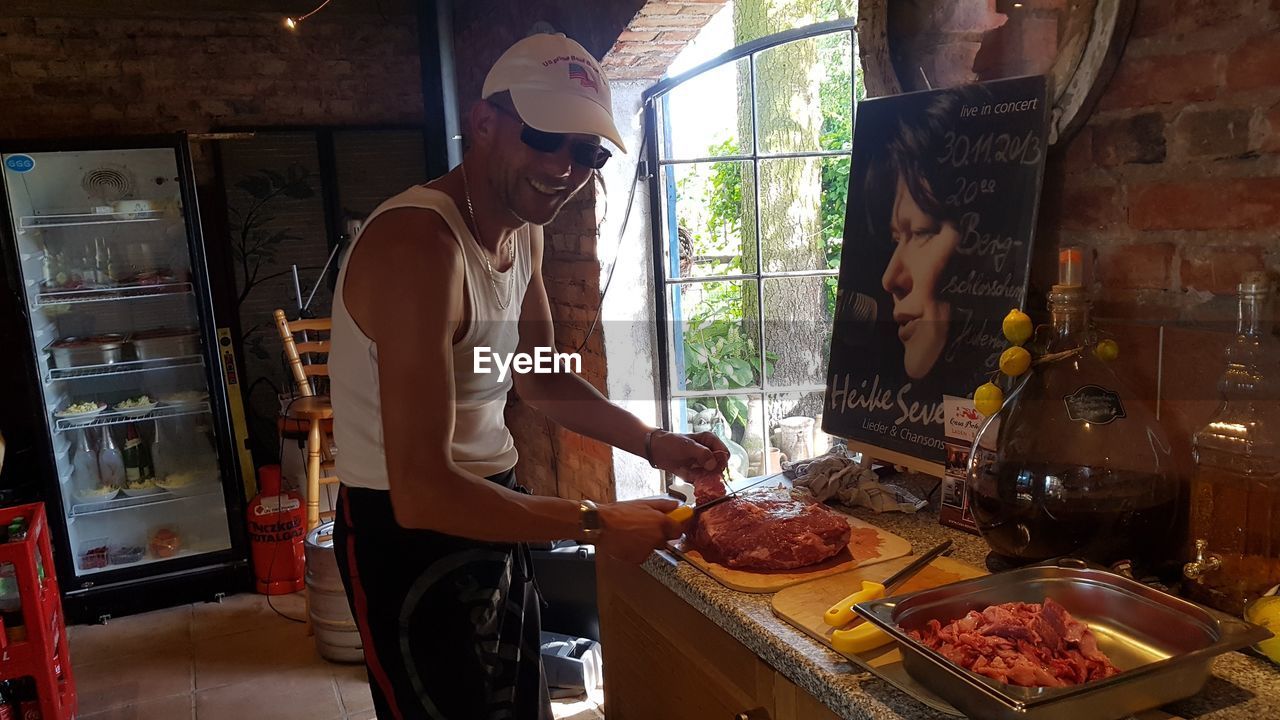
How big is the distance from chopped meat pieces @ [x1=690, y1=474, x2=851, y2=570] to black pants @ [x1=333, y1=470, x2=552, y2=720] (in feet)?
1.37

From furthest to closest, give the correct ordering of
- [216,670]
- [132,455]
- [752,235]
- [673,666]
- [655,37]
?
[132,455], [216,670], [752,235], [655,37], [673,666]

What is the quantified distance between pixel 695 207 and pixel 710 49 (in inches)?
21.5

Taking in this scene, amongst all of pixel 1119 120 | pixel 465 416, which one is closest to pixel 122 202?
pixel 465 416

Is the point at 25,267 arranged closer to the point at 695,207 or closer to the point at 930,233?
the point at 695,207

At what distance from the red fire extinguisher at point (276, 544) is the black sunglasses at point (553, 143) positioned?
10.2 ft

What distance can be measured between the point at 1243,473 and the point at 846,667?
1.74 feet

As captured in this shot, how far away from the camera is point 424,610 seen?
1.54 m

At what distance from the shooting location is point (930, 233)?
159cm

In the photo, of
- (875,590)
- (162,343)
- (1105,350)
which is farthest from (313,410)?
(1105,350)

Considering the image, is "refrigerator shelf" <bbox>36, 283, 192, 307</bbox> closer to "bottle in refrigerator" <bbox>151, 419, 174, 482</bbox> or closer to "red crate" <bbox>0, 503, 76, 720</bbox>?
"bottle in refrigerator" <bbox>151, 419, 174, 482</bbox>

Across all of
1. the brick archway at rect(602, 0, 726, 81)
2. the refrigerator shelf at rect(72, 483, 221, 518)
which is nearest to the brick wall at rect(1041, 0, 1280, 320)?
the brick archway at rect(602, 0, 726, 81)

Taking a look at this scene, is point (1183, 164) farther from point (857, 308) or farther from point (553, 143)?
point (553, 143)

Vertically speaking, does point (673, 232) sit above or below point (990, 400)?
above

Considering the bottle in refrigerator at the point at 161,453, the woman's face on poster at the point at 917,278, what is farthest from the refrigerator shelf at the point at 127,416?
the woman's face on poster at the point at 917,278
